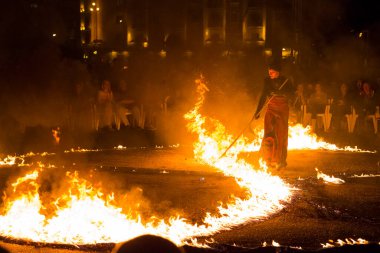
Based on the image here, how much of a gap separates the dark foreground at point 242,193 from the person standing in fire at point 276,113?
1.50 feet

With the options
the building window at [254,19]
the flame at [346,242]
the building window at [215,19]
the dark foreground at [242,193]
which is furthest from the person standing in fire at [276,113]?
the building window at [254,19]

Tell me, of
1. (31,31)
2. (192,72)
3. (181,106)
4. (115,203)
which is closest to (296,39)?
(192,72)

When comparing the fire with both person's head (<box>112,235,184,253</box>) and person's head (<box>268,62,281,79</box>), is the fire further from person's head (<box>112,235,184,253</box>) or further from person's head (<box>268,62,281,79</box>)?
person's head (<box>268,62,281,79</box>)

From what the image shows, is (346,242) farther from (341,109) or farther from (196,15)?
(196,15)

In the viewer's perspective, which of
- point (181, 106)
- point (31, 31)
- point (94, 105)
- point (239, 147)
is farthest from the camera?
point (181, 106)

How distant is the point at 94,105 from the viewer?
17.9 m

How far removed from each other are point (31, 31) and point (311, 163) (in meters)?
11.1

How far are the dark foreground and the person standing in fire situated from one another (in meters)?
0.46

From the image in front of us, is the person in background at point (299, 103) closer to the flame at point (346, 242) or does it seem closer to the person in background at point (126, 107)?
the person in background at point (126, 107)

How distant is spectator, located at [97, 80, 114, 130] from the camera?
18.0 metres

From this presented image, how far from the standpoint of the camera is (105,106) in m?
18.0

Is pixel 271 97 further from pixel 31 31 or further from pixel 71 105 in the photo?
pixel 31 31

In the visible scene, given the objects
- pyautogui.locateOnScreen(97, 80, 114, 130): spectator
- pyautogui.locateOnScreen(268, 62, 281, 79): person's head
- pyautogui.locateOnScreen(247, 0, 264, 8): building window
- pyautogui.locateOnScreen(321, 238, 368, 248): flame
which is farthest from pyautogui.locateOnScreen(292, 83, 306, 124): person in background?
pyautogui.locateOnScreen(247, 0, 264, 8): building window

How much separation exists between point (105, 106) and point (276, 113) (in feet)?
25.0
